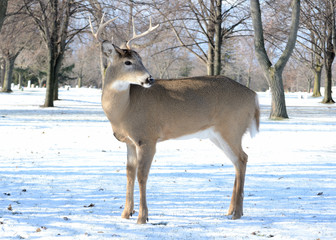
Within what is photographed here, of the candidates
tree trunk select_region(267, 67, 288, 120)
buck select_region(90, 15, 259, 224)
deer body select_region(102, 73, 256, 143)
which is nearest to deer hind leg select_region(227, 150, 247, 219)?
buck select_region(90, 15, 259, 224)

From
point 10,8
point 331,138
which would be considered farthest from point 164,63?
point 331,138

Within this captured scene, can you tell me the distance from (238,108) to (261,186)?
2.09 metres

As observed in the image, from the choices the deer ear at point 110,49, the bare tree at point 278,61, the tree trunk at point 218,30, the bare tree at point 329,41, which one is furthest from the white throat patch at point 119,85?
the bare tree at point 329,41

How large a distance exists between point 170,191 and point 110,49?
260cm

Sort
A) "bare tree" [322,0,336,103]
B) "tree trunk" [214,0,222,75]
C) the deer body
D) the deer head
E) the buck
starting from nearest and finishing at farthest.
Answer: the deer head, the buck, the deer body, "tree trunk" [214,0,222,75], "bare tree" [322,0,336,103]

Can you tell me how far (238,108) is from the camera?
5883mm

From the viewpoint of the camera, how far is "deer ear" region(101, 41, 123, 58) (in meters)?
5.45

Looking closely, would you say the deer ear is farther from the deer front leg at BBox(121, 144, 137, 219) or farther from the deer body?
the deer front leg at BBox(121, 144, 137, 219)

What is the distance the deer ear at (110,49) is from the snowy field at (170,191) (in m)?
2.04

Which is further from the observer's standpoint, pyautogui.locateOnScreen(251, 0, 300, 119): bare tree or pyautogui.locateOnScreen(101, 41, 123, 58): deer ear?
pyautogui.locateOnScreen(251, 0, 300, 119): bare tree

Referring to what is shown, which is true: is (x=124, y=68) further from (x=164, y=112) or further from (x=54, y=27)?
(x=54, y=27)

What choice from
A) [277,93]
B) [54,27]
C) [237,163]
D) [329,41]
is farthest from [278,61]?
[329,41]

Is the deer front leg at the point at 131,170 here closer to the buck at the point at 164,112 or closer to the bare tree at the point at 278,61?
the buck at the point at 164,112

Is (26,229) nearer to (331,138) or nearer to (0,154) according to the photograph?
(0,154)
